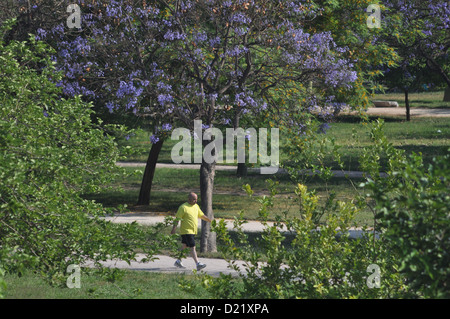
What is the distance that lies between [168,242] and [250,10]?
6567 millimetres

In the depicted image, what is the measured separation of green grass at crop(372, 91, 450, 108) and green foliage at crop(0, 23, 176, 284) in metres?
38.0

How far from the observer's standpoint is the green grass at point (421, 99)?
4606cm

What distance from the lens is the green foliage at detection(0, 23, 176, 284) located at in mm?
6133

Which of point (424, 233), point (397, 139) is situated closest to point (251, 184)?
point (397, 139)

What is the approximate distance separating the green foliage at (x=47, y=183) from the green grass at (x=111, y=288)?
159 centimetres

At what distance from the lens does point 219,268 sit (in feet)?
39.3

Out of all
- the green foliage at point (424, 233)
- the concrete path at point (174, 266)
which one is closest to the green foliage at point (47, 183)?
the green foliage at point (424, 233)

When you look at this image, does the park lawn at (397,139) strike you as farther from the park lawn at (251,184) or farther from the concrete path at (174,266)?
the concrete path at (174,266)

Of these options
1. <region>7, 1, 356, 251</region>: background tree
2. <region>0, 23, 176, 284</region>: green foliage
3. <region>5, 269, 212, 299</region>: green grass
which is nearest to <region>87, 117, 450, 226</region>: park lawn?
<region>7, 1, 356, 251</region>: background tree

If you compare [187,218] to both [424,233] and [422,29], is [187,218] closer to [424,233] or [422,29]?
[424,233]

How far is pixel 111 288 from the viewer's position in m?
9.95

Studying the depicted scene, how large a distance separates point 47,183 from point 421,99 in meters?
46.1

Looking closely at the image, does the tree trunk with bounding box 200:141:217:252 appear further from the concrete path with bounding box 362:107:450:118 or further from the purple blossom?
the concrete path with bounding box 362:107:450:118
